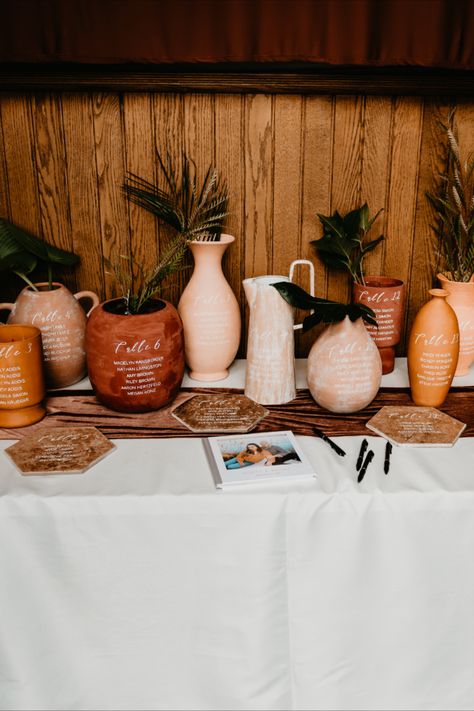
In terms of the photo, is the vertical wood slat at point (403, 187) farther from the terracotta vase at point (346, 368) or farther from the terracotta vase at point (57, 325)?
the terracotta vase at point (57, 325)

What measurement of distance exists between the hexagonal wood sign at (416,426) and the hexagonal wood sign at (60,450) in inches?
20.4

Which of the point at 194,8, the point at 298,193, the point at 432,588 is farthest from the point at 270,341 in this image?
the point at 194,8

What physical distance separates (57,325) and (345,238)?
70cm

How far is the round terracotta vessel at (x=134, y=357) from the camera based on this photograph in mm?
1197

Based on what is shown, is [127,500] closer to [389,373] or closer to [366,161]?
[389,373]

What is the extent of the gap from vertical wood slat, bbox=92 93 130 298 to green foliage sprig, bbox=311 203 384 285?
0.48m

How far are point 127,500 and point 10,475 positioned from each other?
0.71 feet

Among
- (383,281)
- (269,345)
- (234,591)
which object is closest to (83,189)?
(269,345)

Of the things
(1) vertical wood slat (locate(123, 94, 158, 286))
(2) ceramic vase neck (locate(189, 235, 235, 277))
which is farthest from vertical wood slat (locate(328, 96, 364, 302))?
(1) vertical wood slat (locate(123, 94, 158, 286))

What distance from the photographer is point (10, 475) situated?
1016 millimetres

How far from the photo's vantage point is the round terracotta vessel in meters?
1.20

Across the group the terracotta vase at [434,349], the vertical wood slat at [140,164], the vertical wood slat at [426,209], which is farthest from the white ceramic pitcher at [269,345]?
the vertical wood slat at [426,209]

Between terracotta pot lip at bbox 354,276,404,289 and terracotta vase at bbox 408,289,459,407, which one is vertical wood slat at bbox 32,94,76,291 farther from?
terracotta vase at bbox 408,289,459,407

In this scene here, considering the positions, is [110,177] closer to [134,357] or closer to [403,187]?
[134,357]
